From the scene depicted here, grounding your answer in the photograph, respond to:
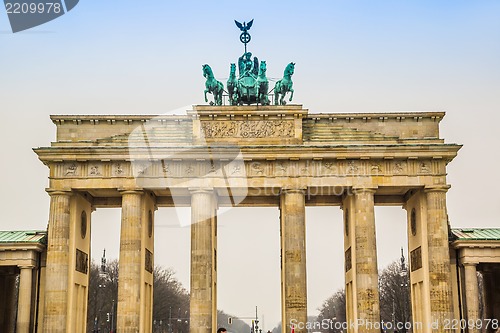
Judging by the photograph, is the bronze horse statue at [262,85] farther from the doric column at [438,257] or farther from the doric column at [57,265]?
the doric column at [57,265]

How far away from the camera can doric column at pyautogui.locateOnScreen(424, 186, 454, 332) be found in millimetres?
45094

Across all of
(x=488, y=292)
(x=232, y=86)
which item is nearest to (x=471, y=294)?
(x=488, y=292)

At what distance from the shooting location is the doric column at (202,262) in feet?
149

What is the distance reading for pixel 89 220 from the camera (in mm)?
51062

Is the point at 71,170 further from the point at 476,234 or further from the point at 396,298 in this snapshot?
the point at 396,298

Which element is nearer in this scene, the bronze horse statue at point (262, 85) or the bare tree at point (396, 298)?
the bronze horse statue at point (262, 85)

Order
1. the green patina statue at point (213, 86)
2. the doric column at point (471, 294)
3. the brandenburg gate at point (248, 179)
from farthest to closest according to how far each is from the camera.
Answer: the green patina statue at point (213, 86) → the doric column at point (471, 294) → the brandenburg gate at point (248, 179)

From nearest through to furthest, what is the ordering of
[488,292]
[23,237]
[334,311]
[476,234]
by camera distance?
[23,237] < [476,234] < [488,292] < [334,311]

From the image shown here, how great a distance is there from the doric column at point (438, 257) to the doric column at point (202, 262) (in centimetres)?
1310

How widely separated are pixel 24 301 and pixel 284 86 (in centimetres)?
2065

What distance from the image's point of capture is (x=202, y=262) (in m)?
46.2

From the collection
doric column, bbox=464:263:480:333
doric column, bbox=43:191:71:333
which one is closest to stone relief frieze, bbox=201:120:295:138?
doric column, bbox=43:191:71:333

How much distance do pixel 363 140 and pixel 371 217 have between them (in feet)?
15.5

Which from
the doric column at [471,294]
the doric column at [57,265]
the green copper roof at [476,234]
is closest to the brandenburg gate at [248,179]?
the doric column at [57,265]
